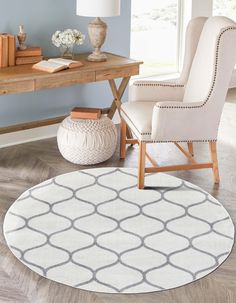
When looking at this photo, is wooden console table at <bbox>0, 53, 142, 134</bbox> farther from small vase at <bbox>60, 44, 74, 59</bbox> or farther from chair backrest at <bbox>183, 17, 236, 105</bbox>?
chair backrest at <bbox>183, 17, 236, 105</bbox>

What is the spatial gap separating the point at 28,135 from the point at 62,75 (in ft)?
2.60

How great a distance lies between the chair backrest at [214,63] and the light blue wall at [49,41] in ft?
3.11

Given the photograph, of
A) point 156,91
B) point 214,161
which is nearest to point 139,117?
point 156,91

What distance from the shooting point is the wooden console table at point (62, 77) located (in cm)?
375

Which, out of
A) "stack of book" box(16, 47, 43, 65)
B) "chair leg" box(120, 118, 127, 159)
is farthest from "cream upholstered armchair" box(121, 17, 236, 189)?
"stack of book" box(16, 47, 43, 65)

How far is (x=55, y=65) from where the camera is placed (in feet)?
13.0

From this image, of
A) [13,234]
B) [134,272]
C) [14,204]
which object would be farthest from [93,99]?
[134,272]

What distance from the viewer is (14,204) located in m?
3.51

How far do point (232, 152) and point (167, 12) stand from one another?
175cm

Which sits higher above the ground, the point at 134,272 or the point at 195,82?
the point at 195,82

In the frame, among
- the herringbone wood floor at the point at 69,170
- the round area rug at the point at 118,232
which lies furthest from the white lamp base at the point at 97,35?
the round area rug at the point at 118,232

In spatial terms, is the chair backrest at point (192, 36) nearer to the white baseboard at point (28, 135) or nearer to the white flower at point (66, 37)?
the white flower at point (66, 37)

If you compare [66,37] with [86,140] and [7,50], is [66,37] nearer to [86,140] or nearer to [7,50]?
[7,50]

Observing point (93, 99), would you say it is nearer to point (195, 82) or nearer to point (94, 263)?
point (195, 82)
